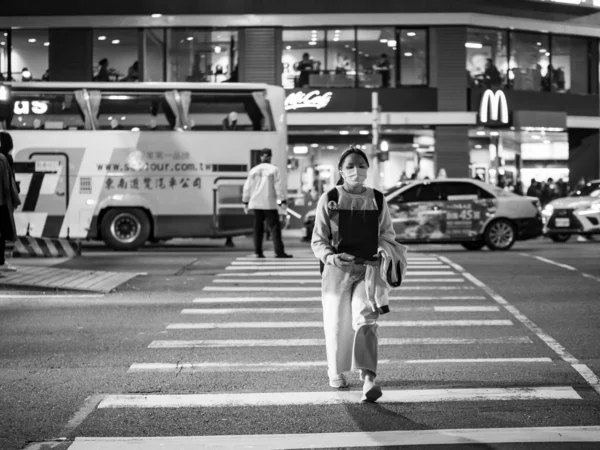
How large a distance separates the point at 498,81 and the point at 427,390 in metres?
34.1

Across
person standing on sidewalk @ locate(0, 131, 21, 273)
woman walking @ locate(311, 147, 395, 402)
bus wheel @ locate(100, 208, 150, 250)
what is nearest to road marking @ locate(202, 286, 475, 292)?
person standing on sidewalk @ locate(0, 131, 21, 273)

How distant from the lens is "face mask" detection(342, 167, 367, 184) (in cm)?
785

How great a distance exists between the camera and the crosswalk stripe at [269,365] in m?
9.17

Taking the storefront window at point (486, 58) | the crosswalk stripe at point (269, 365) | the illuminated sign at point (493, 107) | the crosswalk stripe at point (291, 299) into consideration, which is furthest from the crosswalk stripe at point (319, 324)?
the storefront window at point (486, 58)

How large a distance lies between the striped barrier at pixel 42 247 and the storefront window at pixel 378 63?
2012 centimetres

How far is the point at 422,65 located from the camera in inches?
1577

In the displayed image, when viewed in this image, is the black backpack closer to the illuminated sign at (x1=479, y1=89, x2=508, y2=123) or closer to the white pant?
the white pant

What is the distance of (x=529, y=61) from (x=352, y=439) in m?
37.1

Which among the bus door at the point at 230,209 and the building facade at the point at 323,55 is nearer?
the bus door at the point at 230,209

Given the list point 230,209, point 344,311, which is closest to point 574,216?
point 230,209

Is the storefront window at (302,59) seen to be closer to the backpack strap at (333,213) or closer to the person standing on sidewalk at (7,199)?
A: the person standing on sidewalk at (7,199)

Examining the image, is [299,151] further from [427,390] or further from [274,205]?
[427,390]

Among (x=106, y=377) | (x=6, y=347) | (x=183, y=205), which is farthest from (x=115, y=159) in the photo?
(x=106, y=377)

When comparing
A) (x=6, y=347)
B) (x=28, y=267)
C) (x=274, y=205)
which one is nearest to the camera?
(x=6, y=347)
